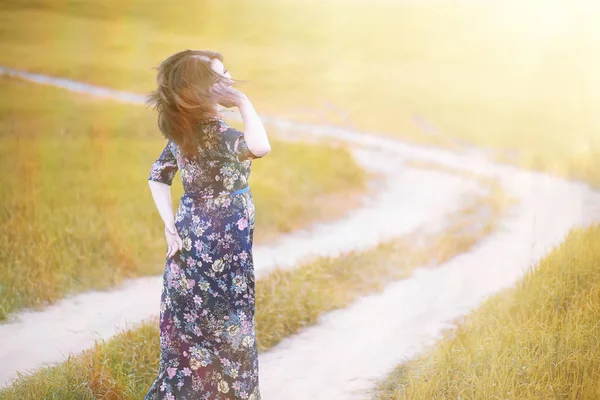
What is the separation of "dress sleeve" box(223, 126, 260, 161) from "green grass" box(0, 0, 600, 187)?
72.3 inches

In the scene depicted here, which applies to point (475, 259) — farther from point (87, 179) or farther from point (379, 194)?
point (87, 179)

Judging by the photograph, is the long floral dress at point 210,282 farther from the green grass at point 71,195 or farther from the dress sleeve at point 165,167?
the green grass at point 71,195

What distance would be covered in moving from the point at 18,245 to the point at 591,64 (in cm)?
352

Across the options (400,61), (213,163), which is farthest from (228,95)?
(400,61)

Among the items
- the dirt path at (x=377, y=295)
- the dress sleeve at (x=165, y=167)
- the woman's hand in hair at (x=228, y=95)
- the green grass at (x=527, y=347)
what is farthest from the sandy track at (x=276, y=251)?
the woman's hand in hair at (x=228, y=95)

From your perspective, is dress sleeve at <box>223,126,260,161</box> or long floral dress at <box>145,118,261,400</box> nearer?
dress sleeve at <box>223,126,260,161</box>

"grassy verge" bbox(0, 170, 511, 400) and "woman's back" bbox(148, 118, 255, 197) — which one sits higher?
"woman's back" bbox(148, 118, 255, 197)

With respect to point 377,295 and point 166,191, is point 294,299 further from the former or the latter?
point 166,191

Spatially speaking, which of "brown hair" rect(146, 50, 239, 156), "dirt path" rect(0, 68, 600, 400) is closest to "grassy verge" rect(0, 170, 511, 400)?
"dirt path" rect(0, 68, 600, 400)

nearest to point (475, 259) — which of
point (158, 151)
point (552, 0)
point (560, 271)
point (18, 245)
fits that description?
point (560, 271)

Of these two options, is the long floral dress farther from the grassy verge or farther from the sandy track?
the sandy track

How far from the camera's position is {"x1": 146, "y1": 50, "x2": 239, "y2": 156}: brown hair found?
6.86 feet

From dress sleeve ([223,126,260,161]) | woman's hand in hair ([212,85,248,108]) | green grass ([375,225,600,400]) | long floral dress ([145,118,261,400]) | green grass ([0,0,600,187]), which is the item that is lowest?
green grass ([375,225,600,400])

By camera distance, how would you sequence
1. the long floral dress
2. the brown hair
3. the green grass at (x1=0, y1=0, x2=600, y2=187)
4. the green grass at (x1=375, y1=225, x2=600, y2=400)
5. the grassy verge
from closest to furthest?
the brown hair
the long floral dress
the grassy verge
the green grass at (x1=375, y1=225, x2=600, y2=400)
the green grass at (x1=0, y1=0, x2=600, y2=187)
